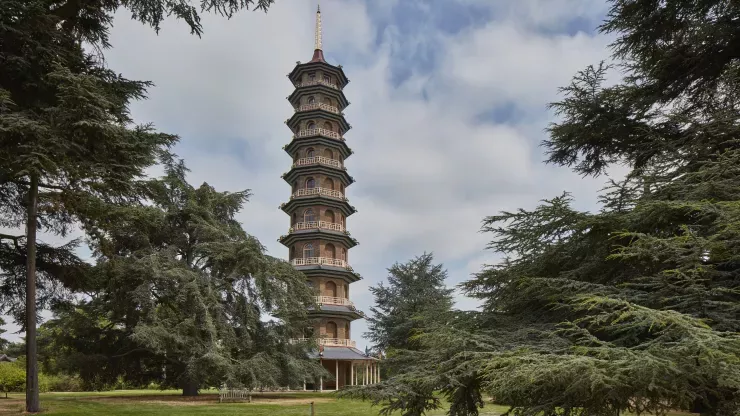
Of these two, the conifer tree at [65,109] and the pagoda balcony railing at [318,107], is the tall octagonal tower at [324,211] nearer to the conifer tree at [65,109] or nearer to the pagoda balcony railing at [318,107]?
the pagoda balcony railing at [318,107]

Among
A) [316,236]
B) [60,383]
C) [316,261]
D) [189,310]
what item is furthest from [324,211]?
[60,383]

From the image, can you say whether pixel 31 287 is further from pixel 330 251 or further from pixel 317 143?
pixel 317 143

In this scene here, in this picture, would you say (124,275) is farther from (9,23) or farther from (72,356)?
(9,23)

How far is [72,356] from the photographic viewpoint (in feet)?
79.5

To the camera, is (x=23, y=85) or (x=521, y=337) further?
(x=23, y=85)

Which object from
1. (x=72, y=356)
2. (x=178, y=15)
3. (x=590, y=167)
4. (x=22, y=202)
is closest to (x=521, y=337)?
(x=590, y=167)

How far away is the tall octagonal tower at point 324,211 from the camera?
34375mm

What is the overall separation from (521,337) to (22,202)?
1423 centimetres

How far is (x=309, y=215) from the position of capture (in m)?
36.0

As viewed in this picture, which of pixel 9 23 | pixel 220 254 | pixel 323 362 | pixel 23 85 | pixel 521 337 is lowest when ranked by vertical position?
pixel 323 362

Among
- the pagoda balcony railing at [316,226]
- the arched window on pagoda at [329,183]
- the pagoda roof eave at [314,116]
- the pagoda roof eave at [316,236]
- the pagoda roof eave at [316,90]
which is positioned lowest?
the pagoda roof eave at [316,236]

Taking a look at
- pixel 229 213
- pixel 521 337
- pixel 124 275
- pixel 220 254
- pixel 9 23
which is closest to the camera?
pixel 521 337

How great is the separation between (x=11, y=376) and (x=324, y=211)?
20.5 metres

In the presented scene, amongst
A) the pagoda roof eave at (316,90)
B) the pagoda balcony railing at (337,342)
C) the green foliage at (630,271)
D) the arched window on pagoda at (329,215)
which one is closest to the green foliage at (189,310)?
the pagoda balcony railing at (337,342)
